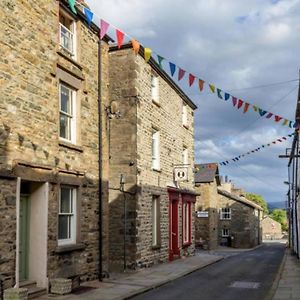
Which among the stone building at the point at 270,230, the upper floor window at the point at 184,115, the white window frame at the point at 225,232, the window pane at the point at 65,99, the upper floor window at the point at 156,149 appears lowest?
the stone building at the point at 270,230

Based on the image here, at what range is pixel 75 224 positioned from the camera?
13891 millimetres

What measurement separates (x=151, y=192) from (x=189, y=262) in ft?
14.2

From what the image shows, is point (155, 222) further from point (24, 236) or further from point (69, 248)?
point (24, 236)

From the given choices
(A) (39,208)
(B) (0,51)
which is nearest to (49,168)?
(A) (39,208)

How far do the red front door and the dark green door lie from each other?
1109 centimetres

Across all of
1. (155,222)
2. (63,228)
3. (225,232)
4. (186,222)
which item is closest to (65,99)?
(63,228)

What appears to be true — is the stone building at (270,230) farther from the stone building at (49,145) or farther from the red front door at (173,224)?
the stone building at (49,145)

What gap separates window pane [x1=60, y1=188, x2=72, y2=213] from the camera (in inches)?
530

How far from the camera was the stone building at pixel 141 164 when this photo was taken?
60.2 ft

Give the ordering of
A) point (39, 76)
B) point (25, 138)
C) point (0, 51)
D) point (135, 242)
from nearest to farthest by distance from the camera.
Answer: point (0, 51), point (25, 138), point (39, 76), point (135, 242)

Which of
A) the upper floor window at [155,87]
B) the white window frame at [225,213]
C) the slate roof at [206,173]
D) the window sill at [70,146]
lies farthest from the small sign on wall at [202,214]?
the window sill at [70,146]

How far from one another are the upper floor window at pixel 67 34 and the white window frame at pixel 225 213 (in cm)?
3787

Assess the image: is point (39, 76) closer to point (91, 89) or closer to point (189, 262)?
point (91, 89)

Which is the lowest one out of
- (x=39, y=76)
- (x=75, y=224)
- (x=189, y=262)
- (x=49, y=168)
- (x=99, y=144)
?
(x=189, y=262)
